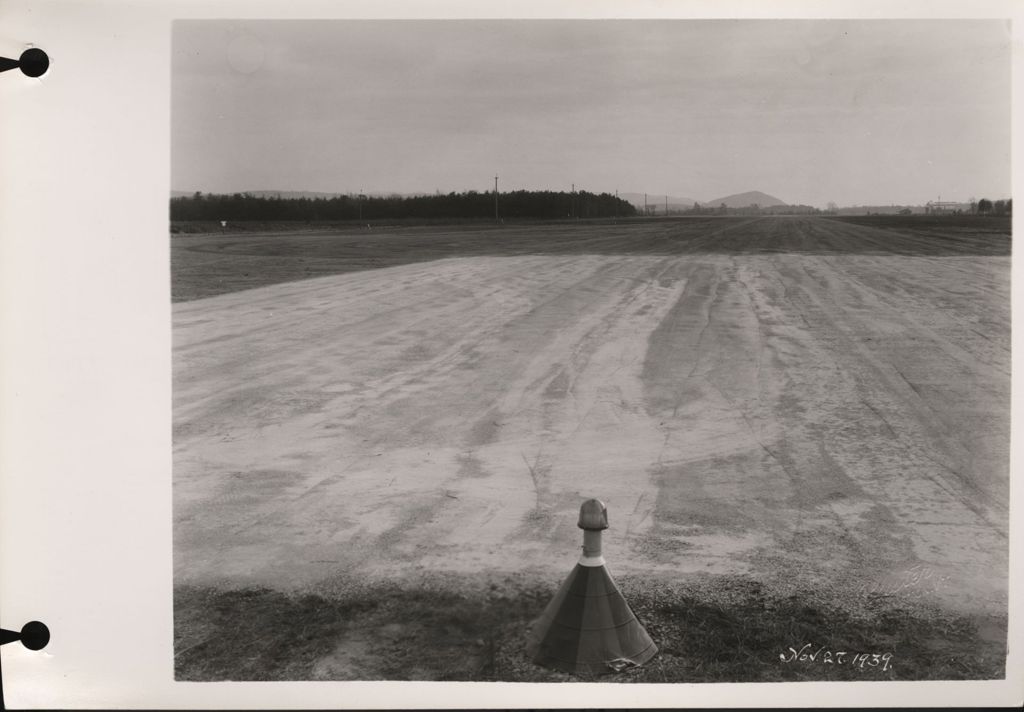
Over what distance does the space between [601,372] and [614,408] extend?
0.21 metres

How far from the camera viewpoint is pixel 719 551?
375cm

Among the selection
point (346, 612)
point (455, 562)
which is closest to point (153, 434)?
point (346, 612)

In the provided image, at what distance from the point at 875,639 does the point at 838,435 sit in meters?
0.94

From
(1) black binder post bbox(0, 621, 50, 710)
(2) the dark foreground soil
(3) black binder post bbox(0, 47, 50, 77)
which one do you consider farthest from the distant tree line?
(1) black binder post bbox(0, 621, 50, 710)

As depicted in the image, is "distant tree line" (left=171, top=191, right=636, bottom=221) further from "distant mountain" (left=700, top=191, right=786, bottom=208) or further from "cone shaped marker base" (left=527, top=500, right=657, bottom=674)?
"cone shaped marker base" (left=527, top=500, right=657, bottom=674)

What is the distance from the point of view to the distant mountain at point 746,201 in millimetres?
3941

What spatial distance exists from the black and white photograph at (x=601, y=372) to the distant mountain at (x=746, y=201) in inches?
0.6

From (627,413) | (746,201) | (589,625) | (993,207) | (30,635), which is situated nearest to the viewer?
(589,625)

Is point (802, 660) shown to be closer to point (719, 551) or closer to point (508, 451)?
point (719, 551)

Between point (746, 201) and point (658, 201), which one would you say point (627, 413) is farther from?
point (746, 201)

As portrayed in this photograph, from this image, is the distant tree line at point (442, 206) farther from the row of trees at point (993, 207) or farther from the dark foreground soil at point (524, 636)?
the dark foreground soil at point (524, 636)
